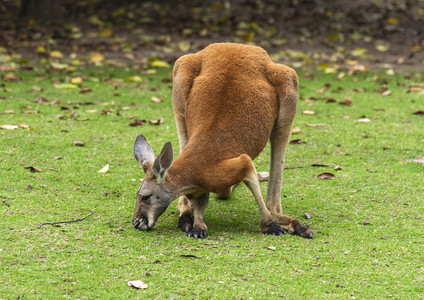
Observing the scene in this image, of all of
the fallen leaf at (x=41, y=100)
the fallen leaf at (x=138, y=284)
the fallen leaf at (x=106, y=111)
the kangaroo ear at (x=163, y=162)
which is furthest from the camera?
the fallen leaf at (x=41, y=100)

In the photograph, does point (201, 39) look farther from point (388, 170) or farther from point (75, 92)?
point (388, 170)

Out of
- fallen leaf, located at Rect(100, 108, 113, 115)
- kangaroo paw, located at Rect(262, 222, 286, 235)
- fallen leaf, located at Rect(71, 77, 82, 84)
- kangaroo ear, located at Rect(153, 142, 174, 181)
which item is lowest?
fallen leaf, located at Rect(71, 77, 82, 84)

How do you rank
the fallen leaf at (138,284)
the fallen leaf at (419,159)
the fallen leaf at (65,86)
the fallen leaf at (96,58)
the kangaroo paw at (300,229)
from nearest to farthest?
the fallen leaf at (138,284) < the kangaroo paw at (300,229) < the fallen leaf at (419,159) < the fallen leaf at (65,86) < the fallen leaf at (96,58)

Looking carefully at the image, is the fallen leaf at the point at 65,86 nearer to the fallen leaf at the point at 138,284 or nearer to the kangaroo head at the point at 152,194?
the kangaroo head at the point at 152,194

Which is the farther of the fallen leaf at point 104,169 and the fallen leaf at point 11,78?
the fallen leaf at point 11,78

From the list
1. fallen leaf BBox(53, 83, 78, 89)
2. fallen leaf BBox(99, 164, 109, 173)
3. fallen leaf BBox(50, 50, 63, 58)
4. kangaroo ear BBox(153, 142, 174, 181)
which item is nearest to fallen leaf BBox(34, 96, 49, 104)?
fallen leaf BBox(53, 83, 78, 89)

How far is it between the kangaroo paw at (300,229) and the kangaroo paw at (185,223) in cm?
72

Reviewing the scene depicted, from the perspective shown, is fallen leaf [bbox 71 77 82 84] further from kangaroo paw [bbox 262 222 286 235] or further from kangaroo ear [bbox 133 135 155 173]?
kangaroo paw [bbox 262 222 286 235]

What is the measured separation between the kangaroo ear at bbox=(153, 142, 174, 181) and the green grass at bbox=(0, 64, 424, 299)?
452mm

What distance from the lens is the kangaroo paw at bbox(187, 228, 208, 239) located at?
4.12 meters

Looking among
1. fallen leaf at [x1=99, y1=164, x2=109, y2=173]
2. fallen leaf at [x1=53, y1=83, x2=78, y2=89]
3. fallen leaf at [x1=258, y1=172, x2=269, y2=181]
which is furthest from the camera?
fallen leaf at [x1=53, y1=83, x2=78, y2=89]

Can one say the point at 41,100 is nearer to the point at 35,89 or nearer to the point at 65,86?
the point at 35,89

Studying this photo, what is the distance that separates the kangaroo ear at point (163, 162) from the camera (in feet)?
12.8

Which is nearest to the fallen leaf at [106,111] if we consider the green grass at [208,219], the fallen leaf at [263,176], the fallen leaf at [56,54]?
the green grass at [208,219]
